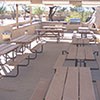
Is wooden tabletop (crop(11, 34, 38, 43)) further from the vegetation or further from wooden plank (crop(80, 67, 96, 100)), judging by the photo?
the vegetation

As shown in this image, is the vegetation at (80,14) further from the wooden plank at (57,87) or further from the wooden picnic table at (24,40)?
the wooden plank at (57,87)

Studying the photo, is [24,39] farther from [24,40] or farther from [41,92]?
[41,92]

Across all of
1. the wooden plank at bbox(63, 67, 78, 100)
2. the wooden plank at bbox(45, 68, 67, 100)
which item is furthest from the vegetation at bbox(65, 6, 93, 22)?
the wooden plank at bbox(45, 68, 67, 100)

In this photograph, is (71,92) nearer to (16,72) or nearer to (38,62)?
(16,72)

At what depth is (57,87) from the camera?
3344mm

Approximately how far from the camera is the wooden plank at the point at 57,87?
9.77 feet

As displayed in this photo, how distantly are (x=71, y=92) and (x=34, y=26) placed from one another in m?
13.4

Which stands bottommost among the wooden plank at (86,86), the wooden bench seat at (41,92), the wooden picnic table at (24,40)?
the wooden picnic table at (24,40)

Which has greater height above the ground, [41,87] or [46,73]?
[41,87]

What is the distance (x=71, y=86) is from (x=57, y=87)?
0.56ft

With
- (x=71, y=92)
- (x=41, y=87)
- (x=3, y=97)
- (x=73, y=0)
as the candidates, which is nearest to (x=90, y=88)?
(x=71, y=92)

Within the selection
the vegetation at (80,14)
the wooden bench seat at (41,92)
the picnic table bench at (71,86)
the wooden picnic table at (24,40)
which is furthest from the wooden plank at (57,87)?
the vegetation at (80,14)

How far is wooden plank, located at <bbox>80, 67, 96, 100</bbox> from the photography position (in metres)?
3.02

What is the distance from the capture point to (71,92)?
3.13 meters
